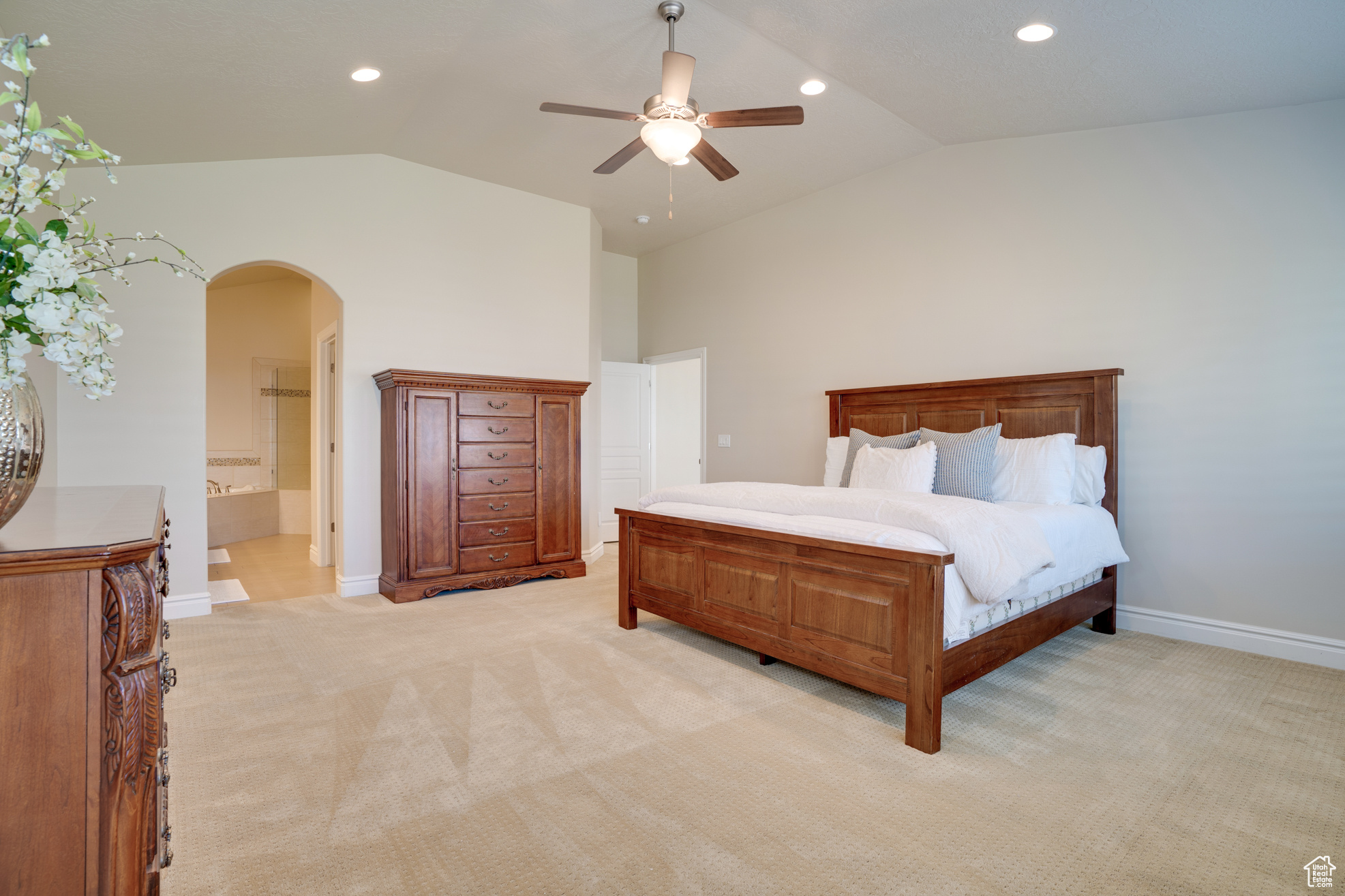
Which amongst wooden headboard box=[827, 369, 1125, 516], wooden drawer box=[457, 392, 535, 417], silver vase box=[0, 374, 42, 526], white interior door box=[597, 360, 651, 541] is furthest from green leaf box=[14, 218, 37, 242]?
white interior door box=[597, 360, 651, 541]

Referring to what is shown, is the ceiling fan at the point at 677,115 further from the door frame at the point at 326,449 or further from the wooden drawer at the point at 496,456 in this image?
the door frame at the point at 326,449

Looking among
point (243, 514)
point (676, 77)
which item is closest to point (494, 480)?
point (676, 77)

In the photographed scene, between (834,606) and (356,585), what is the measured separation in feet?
11.3

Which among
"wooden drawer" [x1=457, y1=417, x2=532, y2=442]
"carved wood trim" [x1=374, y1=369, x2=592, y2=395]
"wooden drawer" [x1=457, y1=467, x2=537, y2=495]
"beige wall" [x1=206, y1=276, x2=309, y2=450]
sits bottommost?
"wooden drawer" [x1=457, y1=467, x2=537, y2=495]

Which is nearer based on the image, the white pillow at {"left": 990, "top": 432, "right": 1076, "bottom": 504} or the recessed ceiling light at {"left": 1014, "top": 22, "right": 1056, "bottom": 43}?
the recessed ceiling light at {"left": 1014, "top": 22, "right": 1056, "bottom": 43}

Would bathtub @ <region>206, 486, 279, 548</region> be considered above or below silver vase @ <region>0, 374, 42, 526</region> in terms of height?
below

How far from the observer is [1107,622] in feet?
12.1

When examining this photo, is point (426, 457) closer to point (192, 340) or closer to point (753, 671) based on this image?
point (192, 340)

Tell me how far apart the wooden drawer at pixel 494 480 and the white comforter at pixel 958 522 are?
1964 mm

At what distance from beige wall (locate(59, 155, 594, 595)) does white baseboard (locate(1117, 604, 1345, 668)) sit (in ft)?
13.0

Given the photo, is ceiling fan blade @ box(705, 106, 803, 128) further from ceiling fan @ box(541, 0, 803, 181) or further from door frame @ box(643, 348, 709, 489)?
door frame @ box(643, 348, 709, 489)

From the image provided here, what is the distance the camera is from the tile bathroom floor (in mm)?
4664

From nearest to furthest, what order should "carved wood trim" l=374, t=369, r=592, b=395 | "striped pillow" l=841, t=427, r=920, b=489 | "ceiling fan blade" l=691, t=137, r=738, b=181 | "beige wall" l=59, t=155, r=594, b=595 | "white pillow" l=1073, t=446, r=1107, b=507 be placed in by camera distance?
1. "ceiling fan blade" l=691, t=137, r=738, b=181
2. "white pillow" l=1073, t=446, r=1107, b=507
3. "beige wall" l=59, t=155, r=594, b=595
4. "striped pillow" l=841, t=427, r=920, b=489
5. "carved wood trim" l=374, t=369, r=592, b=395

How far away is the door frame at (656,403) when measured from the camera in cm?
630
